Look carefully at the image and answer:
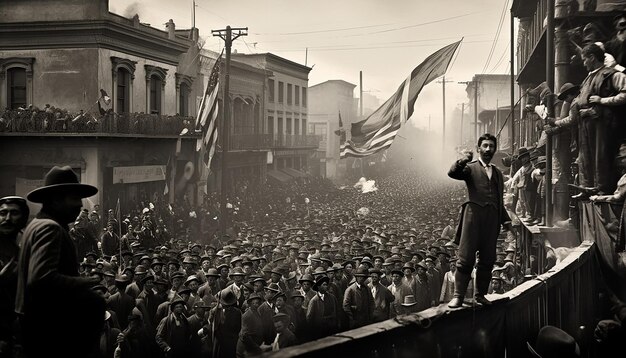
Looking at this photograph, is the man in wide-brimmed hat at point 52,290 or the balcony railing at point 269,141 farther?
the balcony railing at point 269,141

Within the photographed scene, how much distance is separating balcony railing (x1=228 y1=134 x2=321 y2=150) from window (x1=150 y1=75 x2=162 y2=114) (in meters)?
8.57

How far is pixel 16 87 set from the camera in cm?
2633

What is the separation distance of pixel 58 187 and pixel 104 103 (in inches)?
865

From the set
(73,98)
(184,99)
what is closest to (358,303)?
(73,98)

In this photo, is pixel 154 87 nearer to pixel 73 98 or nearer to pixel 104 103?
pixel 73 98

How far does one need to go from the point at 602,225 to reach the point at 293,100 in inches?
1838

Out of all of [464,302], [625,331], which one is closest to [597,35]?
[625,331]

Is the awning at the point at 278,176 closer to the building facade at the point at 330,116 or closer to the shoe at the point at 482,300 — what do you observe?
the building facade at the point at 330,116

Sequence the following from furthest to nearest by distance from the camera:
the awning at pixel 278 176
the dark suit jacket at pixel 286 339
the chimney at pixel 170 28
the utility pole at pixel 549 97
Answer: the awning at pixel 278 176, the chimney at pixel 170 28, the utility pole at pixel 549 97, the dark suit jacket at pixel 286 339

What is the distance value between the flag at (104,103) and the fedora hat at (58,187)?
2157cm

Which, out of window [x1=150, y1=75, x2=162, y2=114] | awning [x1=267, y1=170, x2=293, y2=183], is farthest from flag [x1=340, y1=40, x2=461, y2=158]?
awning [x1=267, y1=170, x2=293, y2=183]

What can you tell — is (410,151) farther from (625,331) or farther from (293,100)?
(625,331)

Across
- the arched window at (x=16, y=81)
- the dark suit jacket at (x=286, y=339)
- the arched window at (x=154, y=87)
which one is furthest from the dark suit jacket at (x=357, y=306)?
the arched window at (x=154, y=87)

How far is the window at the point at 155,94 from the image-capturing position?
102 feet
